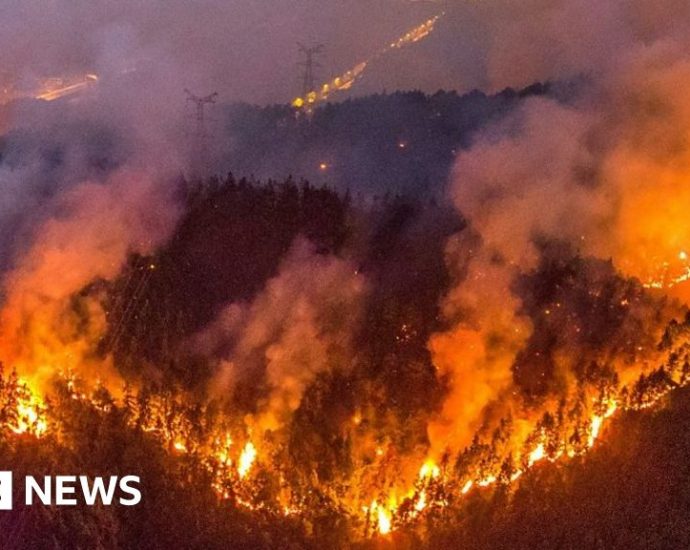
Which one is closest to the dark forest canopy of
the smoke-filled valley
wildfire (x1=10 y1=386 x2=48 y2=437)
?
the smoke-filled valley

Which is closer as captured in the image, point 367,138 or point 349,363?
point 349,363

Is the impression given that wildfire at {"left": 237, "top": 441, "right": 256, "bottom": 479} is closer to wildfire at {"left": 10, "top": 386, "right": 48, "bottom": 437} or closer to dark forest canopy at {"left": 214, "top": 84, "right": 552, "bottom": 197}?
wildfire at {"left": 10, "top": 386, "right": 48, "bottom": 437}

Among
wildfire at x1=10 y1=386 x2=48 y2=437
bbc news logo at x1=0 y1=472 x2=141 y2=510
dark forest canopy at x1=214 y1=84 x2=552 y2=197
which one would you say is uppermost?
dark forest canopy at x1=214 y1=84 x2=552 y2=197

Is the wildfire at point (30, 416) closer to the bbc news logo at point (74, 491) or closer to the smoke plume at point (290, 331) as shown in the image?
the bbc news logo at point (74, 491)

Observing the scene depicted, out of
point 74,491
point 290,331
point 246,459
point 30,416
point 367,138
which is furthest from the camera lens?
point 367,138

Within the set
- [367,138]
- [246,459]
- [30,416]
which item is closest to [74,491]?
[30,416]

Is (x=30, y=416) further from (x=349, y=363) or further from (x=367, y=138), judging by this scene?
(x=367, y=138)

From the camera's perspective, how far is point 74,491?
12367mm

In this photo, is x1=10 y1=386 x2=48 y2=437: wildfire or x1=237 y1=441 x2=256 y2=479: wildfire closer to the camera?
x1=237 y1=441 x2=256 y2=479: wildfire

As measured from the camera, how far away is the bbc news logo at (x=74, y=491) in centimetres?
1220

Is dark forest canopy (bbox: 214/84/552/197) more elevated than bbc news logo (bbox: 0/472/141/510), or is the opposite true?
dark forest canopy (bbox: 214/84/552/197)

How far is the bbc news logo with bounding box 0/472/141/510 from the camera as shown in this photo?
480 inches

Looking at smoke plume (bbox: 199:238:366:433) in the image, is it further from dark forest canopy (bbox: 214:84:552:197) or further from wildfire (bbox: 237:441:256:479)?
dark forest canopy (bbox: 214:84:552:197)

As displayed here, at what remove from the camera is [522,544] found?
1165 cm
